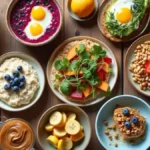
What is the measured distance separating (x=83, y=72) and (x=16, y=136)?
396mm

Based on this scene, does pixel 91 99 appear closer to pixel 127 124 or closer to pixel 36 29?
pixel 127 124

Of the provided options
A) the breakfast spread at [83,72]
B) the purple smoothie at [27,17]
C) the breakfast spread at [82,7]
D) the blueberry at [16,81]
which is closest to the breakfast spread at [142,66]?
the breakfast spread at [83,72]

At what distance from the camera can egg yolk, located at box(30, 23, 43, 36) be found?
6.50ft

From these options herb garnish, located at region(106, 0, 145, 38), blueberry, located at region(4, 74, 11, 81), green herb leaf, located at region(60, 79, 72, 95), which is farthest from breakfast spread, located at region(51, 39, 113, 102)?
blueberry, located at region(4, 74, 11, 81)

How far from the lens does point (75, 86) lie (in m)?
2.00

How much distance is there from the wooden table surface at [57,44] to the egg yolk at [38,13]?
→ 119 mm

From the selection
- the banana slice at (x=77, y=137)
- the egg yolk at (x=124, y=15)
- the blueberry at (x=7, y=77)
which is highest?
the egg yolk at (x=124, y=15)

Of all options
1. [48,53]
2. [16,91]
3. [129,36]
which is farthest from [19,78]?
[129,36]

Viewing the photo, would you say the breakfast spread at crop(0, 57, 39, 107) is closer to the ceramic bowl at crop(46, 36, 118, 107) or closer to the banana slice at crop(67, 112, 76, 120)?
the ceramic bowl at crop(46, 36, 118, 107)

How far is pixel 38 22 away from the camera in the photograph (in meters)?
2.00

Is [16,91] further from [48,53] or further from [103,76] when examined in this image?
[103,76]

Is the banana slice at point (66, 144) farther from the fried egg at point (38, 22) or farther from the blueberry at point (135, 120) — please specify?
the fried egg at point (38, 22)

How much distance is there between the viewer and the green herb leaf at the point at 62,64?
1981mm

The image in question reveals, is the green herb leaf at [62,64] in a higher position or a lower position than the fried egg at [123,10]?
lower
